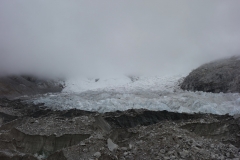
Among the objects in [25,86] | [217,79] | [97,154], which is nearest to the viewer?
[97,154]

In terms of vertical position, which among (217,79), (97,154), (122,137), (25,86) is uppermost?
(25,86)

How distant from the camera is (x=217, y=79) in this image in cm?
2191

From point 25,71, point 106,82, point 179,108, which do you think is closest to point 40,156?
point 179,108

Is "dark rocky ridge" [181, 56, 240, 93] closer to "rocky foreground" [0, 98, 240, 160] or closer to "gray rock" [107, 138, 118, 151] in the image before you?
"rocky foreground" [0, 98, 240, 160]

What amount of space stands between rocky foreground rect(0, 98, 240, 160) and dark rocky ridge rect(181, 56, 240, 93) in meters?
8.31

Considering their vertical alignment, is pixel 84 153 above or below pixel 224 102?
below

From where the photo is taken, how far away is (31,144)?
10266 millimetres

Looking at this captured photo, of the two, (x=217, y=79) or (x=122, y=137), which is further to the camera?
(x=217, y=79)

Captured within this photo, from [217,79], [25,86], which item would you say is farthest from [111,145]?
[25,86]

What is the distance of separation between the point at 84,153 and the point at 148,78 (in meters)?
23.4

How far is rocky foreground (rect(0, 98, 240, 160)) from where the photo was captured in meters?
8.60

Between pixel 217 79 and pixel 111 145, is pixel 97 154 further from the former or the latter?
pixel 217 79

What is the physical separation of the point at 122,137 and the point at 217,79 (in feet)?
48.3

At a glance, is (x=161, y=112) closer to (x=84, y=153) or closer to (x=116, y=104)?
(x=116, y=104)
